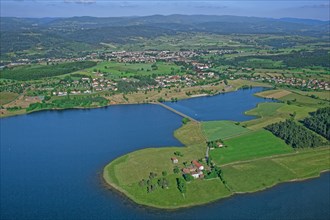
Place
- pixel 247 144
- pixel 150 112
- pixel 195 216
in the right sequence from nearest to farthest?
pixel 195 216 → pixel 247 144 → pixel 150 112

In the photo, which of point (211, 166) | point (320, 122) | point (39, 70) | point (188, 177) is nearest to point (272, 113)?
point (320, 122)

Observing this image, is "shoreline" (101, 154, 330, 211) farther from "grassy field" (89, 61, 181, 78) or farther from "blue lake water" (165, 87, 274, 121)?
"grassy field" (89, 61, 181, 78)

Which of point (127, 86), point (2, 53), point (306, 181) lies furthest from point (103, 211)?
point (2, 53)

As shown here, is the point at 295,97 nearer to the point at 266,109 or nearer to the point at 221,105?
the point at 266,109

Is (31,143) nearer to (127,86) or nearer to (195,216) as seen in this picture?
(195,216)

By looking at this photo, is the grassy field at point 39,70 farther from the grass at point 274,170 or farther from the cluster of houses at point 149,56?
the grass at point 274,170

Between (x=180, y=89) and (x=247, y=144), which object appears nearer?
(x=247, y=144)

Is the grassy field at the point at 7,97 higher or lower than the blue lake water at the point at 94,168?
higher

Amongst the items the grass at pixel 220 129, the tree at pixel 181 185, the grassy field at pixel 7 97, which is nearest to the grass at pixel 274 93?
the grass at pixel 220 129
